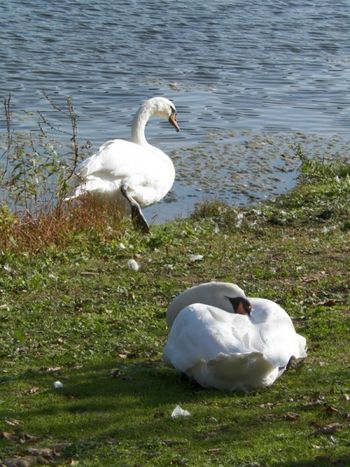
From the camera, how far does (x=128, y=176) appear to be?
504 inches

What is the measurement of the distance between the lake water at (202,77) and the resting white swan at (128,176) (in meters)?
0.62

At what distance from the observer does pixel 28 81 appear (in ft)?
66.8

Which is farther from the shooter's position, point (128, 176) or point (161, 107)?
point (161, 107)

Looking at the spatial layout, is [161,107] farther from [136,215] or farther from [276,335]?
[276,335]

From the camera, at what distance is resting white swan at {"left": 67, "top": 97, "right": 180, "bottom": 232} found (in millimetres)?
12273

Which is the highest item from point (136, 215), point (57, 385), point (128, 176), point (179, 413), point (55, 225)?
point (179, 413)

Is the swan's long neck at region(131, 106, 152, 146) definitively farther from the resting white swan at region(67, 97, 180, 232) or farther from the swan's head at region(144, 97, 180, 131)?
the resting white swan at region(67, 97, 180, 232)

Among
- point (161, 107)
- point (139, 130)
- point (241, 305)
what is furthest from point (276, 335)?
point (161, 107)

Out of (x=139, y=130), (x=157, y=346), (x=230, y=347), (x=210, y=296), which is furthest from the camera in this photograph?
(x=139, y=130)

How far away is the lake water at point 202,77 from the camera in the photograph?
16.5 meters

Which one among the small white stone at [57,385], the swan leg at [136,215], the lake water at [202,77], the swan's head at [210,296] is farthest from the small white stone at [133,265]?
the lake water at [202,77]

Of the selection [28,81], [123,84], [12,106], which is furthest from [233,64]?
[12,106]

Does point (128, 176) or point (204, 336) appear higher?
point (204, 336)

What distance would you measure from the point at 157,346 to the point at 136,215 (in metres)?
4.76
